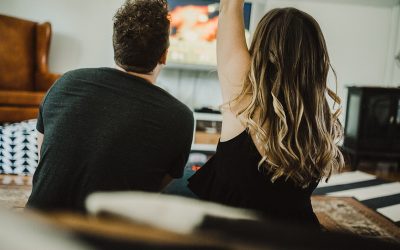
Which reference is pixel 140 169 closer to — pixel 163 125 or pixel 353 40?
pixel 163 125

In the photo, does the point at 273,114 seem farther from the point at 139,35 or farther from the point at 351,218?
the point at 351,218

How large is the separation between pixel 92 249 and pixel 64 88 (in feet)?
2.42

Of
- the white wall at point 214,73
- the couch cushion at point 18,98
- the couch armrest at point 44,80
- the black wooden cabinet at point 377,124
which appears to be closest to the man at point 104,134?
the couch cushion at point 18,98

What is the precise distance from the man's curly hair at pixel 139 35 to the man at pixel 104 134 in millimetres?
67

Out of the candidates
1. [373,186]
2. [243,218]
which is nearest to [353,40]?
[373,186]

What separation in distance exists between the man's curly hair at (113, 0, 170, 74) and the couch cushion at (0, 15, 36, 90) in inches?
129

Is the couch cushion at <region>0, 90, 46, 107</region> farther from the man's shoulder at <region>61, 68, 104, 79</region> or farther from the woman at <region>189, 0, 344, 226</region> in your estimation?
the woman at <region>189, 0, 344, 226</region>

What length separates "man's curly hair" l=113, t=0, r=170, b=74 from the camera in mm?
923

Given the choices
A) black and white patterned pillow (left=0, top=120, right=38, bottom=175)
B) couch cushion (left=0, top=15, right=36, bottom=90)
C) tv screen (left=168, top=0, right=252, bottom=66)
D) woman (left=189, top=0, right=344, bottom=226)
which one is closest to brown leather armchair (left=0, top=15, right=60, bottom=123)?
couch cushion (left=0, top=15, right=36, bottom=90)

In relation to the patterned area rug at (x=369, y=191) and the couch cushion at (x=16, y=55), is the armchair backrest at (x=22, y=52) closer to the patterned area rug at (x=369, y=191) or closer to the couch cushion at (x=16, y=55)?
the couch cushion at (x=16, y=55)

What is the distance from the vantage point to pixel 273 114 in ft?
3.08

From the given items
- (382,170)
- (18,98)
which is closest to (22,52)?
(18,98)

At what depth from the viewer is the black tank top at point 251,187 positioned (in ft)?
3.04

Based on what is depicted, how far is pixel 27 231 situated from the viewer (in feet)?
0.62
